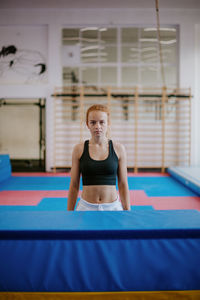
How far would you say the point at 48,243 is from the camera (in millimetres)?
1057

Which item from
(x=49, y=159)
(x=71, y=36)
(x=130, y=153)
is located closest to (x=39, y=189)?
(x=49, y=159)

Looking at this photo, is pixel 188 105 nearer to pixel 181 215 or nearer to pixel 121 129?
pixel 121 129

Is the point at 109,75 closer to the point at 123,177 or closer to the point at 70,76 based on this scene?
the point at 70,76

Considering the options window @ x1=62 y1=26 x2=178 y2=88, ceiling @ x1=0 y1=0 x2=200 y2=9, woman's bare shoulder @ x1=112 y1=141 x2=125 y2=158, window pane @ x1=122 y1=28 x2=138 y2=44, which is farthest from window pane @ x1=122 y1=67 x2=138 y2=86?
woman's bare shoulder @ x1=112 y1=141 x2=125 y2=158

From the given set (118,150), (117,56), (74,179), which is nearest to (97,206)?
(74,179)

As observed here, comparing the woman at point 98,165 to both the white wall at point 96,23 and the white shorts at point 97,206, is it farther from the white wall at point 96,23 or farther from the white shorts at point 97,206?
the white wall at point 96,23

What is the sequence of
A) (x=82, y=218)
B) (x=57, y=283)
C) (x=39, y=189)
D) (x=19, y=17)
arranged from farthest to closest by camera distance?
(x=19, y=17), (x=39, y=189), (x=82, y=218), (x=57, y=283)

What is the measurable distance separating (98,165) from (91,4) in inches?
253

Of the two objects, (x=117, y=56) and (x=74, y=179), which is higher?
(x=117, y=56)

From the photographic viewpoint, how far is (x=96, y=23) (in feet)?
21.3

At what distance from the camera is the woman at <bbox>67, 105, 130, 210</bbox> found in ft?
4.99

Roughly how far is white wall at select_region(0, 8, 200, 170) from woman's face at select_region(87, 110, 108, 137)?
212 inches

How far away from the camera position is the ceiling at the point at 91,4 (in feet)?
20.4

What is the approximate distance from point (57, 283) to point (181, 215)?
0.77 m
